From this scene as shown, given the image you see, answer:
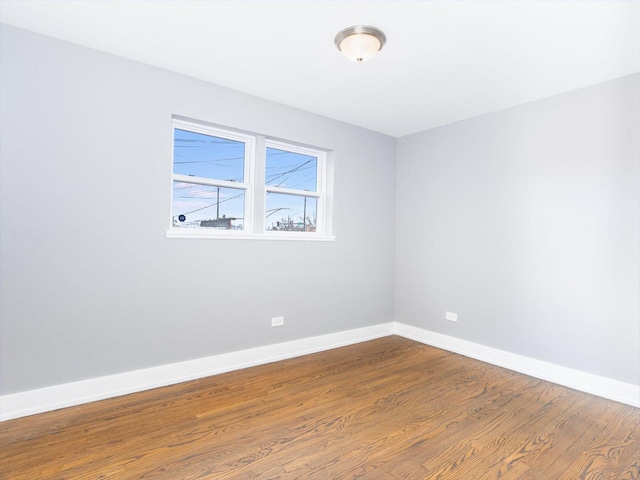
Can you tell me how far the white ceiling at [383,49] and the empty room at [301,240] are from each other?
2 centimetres

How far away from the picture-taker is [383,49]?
7.89 ft

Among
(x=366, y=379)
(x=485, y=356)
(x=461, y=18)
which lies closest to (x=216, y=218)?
(x=366, y=379)

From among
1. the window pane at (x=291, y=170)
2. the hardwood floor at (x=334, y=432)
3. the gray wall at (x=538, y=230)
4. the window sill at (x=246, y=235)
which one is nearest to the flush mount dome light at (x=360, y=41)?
the window pane at (x=291, y=170)

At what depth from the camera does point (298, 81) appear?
2920mm

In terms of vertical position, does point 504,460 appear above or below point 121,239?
below

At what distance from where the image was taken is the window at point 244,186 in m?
3.02

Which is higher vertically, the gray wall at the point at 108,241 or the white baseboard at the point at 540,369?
the gray wall at the point at 108,241

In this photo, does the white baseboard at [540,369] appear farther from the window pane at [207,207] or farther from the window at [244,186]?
the window pane at [207,207]

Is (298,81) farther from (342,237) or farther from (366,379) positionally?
(366,379)

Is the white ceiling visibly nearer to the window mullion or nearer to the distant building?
the window mullion

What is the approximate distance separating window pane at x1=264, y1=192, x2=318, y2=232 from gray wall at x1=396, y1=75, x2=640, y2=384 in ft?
4.42

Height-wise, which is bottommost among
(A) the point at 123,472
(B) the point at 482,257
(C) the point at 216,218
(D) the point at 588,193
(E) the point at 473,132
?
(A) the point at 123,472

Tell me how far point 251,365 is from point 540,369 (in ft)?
8.86

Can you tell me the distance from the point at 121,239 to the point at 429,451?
258 cm
